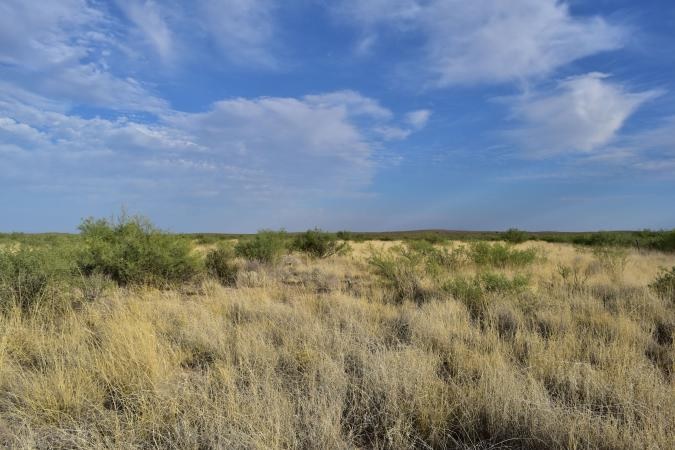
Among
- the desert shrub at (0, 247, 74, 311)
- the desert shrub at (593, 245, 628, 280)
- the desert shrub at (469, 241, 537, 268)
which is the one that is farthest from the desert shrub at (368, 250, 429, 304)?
the desert shrub at (0, 247, 74, 311)

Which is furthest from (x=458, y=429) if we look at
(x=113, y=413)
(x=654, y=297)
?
(x=654, y=297)

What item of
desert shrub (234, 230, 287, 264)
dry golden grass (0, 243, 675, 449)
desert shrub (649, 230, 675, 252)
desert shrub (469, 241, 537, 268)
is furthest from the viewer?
desert shrub (649, 230, 675, 252)

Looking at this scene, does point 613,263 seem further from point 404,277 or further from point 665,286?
point 404,277

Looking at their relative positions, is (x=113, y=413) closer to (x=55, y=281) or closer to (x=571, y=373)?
(x=571, y=373)

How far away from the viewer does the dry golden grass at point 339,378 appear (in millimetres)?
2848

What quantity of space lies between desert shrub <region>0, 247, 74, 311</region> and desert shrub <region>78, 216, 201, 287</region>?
1.69 metres

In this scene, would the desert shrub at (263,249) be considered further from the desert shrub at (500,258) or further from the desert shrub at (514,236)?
the desert shrub at (514,236)

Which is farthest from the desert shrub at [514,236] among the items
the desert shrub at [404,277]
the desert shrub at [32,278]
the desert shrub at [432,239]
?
the desert shrub at [32,278]

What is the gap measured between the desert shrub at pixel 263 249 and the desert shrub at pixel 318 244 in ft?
9.18

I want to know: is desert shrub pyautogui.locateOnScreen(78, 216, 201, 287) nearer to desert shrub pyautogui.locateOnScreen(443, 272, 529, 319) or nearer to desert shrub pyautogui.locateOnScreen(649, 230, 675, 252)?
desert shrub pyautogui.locateOnScreen(443, 272, 529, 319)

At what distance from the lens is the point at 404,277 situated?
8.80 m

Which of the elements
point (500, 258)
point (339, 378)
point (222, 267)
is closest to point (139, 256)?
point (222, 267)

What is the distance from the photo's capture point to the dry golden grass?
9.34 ft

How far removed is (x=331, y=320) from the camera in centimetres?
567
